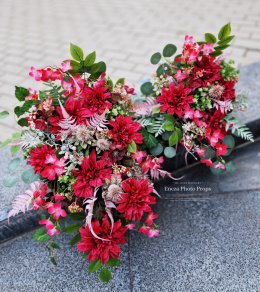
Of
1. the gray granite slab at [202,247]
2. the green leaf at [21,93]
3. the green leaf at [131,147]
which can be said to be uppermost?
the green leaf at [21,93]

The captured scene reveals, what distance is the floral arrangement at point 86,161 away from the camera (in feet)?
4.53

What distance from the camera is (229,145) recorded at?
5.99ft

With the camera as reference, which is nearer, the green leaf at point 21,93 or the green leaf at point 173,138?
the green leaf at point 21,93

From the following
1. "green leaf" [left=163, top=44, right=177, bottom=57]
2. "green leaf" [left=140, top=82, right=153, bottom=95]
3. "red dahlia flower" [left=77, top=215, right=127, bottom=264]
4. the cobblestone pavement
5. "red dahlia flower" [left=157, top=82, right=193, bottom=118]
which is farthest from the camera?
the cobblestone pavement

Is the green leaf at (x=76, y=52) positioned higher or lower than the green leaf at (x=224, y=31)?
lower

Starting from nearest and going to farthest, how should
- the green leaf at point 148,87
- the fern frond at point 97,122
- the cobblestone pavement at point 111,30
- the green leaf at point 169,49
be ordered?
the fern frond at point 97,122 → the green leaf at point 169,49 → the green leaf at point 148,87 → the cobblestone pavement at point 111,30

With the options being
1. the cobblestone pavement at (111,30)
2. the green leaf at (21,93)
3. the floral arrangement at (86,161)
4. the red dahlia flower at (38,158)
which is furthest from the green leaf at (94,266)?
the cobblestone pavement at (111,30)

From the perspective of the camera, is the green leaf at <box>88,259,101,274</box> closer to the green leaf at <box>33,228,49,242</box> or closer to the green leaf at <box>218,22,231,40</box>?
the green leaf at <box>33,228,49,242</box>

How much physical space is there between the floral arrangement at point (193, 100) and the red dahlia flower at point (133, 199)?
14.4 inches

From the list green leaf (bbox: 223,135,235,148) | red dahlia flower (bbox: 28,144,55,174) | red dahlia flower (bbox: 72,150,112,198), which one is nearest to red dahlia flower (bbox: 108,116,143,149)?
red dahlia flower (bbox: 72,150,112,198)

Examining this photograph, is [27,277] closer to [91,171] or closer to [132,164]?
[91,171]

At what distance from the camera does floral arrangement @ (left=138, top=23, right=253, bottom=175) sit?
1640 mm

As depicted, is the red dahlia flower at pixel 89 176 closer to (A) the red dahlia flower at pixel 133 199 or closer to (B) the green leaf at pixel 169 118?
(A) the red dahlia flower at pixel 133 199

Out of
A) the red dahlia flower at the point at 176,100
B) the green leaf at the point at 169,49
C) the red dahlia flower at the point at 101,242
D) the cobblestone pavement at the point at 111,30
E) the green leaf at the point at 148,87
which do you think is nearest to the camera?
the red dahlia flower at the point at 101,242
